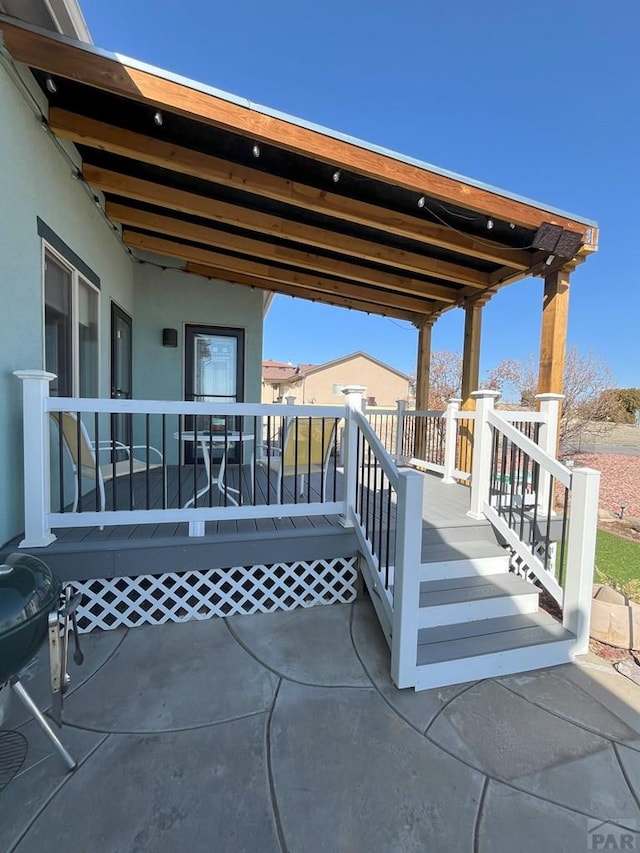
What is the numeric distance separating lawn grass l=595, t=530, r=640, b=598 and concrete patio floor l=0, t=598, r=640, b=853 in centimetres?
187

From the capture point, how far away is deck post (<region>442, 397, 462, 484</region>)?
4.96 meters

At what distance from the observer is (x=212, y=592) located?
2.82 meters

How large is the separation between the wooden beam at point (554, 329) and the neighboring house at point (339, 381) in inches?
884

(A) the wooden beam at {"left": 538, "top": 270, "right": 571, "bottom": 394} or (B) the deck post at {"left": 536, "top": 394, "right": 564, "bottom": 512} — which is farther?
(A) the wooden beam at {"left": 538, "top": 270, "right": 571, "bottom": 394}

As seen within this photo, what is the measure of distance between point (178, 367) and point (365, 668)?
4.63 m

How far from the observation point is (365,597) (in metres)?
3.12

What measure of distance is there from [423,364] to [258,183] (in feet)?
13.8

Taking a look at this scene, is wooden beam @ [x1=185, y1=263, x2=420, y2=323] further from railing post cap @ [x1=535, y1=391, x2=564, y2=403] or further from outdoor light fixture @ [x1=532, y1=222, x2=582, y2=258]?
railing post cap @ [x1=535, y1=391, x2=564, y2=403]

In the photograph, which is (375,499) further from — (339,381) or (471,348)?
(339,381)

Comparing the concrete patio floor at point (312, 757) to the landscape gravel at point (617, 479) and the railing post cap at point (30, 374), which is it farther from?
the landscape gravel at point (617, 479)

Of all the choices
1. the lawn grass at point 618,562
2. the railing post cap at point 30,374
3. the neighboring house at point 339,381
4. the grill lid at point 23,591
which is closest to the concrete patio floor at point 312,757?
the grill lid at point 23,591

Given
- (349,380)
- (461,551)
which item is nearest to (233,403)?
(461,551)

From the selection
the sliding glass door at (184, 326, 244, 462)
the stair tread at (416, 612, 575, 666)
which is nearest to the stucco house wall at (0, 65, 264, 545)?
the sliding glass door at (184, 326, 244, 462)

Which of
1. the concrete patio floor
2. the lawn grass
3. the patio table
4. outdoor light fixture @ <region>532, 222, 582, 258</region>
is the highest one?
outdoor light fixture @ <region>532, 222, 582, 258</region>
